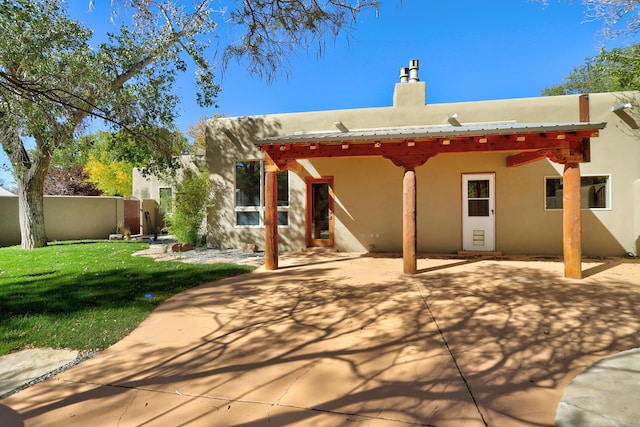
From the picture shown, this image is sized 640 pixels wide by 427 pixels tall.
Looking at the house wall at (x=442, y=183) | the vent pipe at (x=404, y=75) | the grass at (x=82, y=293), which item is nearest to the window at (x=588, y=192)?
the house wall at (x=442, y=183)

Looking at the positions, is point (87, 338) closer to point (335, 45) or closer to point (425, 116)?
point (335, 45)

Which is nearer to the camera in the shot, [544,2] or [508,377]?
[508,377]

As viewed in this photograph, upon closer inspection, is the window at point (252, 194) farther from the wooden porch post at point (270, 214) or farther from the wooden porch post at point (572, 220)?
the wooden porch post at point (572, 220)

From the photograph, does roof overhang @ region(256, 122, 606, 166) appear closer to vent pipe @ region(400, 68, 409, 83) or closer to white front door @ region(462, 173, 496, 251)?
white front door @ region(462, 173, 496, 251)

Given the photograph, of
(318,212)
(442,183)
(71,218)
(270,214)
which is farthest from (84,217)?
(442,183)

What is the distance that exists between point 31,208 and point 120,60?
18.3ft

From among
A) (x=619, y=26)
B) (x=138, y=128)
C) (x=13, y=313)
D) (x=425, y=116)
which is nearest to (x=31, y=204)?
(x=138, y=128)

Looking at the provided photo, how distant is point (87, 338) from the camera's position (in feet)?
10.9

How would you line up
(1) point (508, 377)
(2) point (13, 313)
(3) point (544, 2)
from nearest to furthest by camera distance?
1. (1) point (508, 377)
2. (2) point (13, 313)
3. (3) point (544, 2)

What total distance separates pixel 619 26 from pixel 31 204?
15.8 m

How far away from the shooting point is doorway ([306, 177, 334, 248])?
9.38 metres

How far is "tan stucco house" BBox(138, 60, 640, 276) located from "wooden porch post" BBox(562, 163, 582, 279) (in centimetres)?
145

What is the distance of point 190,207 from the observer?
9.77m

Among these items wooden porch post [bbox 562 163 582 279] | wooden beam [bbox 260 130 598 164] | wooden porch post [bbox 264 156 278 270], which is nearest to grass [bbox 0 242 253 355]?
wooden porch post [bbox 264 156 278 270]
